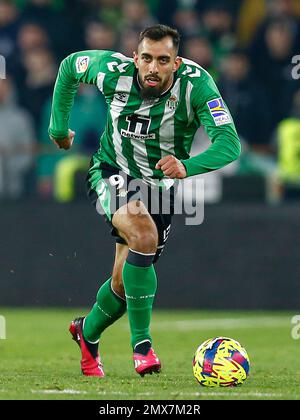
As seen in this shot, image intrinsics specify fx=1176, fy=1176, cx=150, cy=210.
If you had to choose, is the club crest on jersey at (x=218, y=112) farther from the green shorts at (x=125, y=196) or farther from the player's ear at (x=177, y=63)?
the green shorts at (x=125, y=196)

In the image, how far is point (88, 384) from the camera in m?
6.71

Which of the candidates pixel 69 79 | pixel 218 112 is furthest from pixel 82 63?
pixel 218 112

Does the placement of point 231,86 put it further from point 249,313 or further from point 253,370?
point 253,370

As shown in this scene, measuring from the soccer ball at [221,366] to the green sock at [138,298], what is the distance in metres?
0.46

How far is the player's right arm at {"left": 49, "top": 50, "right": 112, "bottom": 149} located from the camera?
7555 mm

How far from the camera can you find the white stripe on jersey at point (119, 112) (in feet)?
24.2

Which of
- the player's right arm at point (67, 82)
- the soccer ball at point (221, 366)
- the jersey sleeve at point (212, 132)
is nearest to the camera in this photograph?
the soccer ball at point (221, 366)

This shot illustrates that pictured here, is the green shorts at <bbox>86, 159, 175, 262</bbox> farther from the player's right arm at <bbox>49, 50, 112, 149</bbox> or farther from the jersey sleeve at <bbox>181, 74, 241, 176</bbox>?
the jersey sleeve at <bbox>181, 74, 241, 176</bbox>

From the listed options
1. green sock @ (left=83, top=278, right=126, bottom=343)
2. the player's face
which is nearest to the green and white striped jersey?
the player's face

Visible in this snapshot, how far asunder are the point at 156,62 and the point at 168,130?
1.60ft

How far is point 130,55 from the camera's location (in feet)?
42.7

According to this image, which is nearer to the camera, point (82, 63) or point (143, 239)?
point (143, 239)

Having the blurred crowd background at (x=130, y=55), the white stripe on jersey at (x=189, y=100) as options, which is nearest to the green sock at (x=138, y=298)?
the white stripe on jersey at (x=189, y=100)

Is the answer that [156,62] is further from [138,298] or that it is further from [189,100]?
[138,298]
